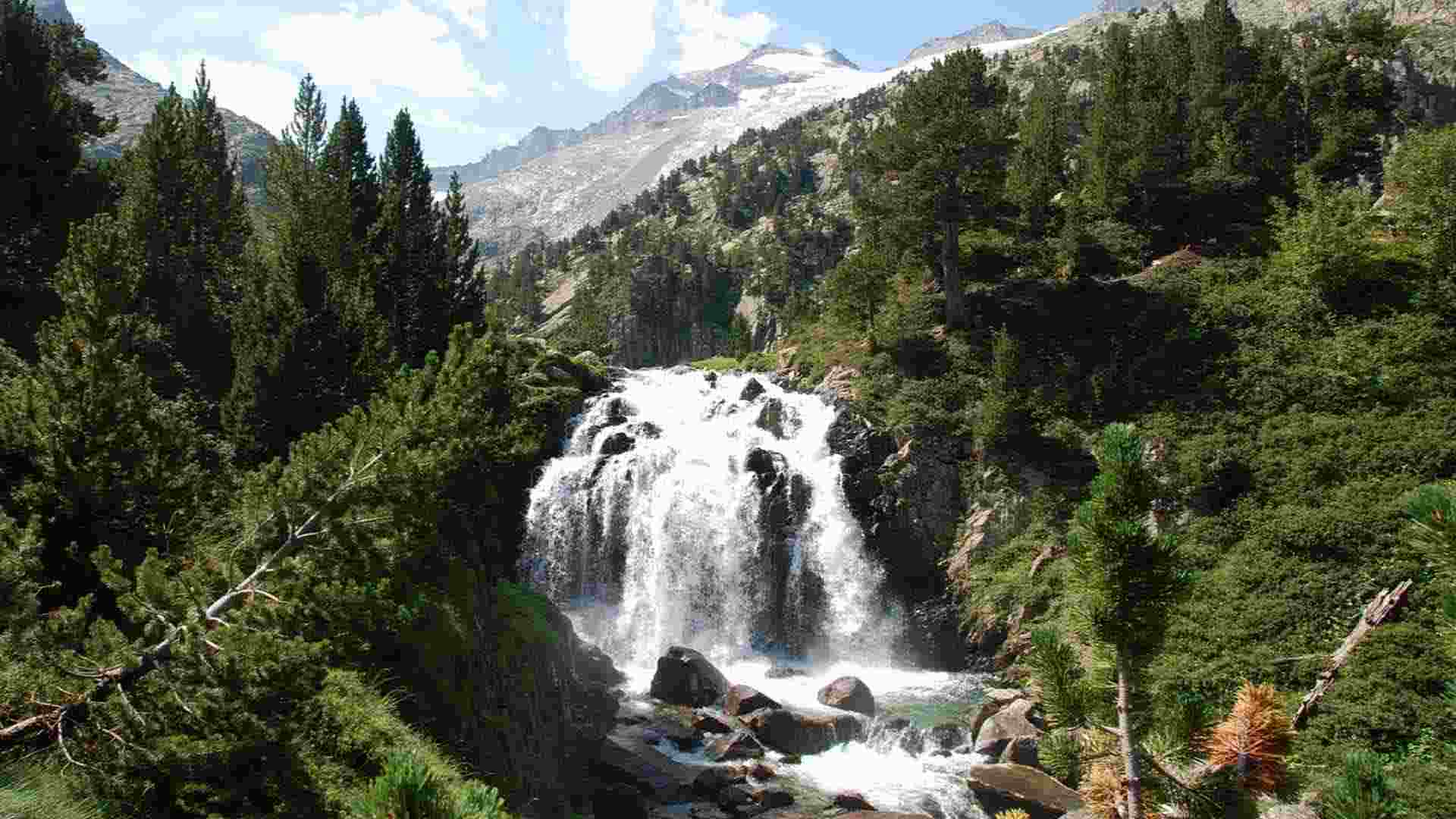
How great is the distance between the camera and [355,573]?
1000 centimetres

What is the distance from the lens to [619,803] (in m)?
19.7

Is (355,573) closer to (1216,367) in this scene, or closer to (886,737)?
(886,737)

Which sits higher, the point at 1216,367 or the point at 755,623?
the point at 1216,367

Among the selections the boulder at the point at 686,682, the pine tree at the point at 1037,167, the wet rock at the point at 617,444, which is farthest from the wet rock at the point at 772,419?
the pine tree at the point at 1037,167

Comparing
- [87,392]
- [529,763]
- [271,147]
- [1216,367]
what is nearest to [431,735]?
[529,763]

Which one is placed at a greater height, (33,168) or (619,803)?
(33,168)

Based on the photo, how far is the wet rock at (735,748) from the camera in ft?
76.5

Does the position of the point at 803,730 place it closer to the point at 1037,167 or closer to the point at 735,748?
the point at 735,748

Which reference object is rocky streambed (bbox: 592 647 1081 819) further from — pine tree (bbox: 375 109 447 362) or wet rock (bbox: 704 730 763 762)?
pine tree (bbox: 375 109 447 362)

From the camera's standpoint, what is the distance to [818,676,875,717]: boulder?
26453mm

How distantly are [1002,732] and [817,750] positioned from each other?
5.25m

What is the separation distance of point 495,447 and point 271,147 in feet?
156

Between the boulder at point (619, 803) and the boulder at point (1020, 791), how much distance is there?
8224mm

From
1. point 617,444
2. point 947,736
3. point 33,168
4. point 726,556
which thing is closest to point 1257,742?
point 947,736
